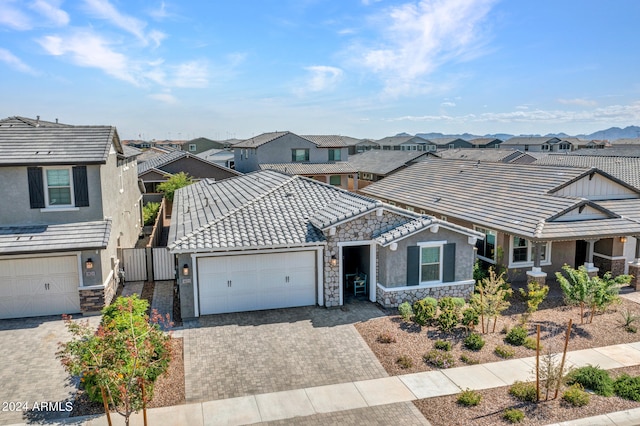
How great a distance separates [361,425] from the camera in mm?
10172

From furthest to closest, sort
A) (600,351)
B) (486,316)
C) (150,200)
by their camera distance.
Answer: (150,200)
(486,316)
(600,351)

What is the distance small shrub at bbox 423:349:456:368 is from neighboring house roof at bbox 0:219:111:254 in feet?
35.2

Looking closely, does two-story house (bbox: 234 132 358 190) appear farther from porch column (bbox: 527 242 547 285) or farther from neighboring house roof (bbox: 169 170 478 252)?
porch column (bbox: 527 242 547 285)

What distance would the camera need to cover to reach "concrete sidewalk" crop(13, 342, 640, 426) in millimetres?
10375

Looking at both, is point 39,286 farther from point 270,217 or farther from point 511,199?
point 511,199

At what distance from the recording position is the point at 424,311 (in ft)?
49.6

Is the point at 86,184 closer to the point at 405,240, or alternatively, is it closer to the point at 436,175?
the point at 405,240

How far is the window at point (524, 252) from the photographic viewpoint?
1970 cm

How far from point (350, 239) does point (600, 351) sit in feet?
26.9

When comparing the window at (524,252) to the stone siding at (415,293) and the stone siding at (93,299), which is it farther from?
the stone siding at (93,299)

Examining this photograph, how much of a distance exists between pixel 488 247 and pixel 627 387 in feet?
31.8

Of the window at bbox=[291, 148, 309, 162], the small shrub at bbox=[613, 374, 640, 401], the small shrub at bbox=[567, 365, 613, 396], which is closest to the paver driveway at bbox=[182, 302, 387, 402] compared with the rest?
the small shrub at bbox=[567, 365, 613, 396]

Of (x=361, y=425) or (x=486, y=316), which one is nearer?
(x=361, y=425)

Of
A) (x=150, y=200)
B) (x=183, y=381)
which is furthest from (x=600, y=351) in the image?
(x=150, y=200)
